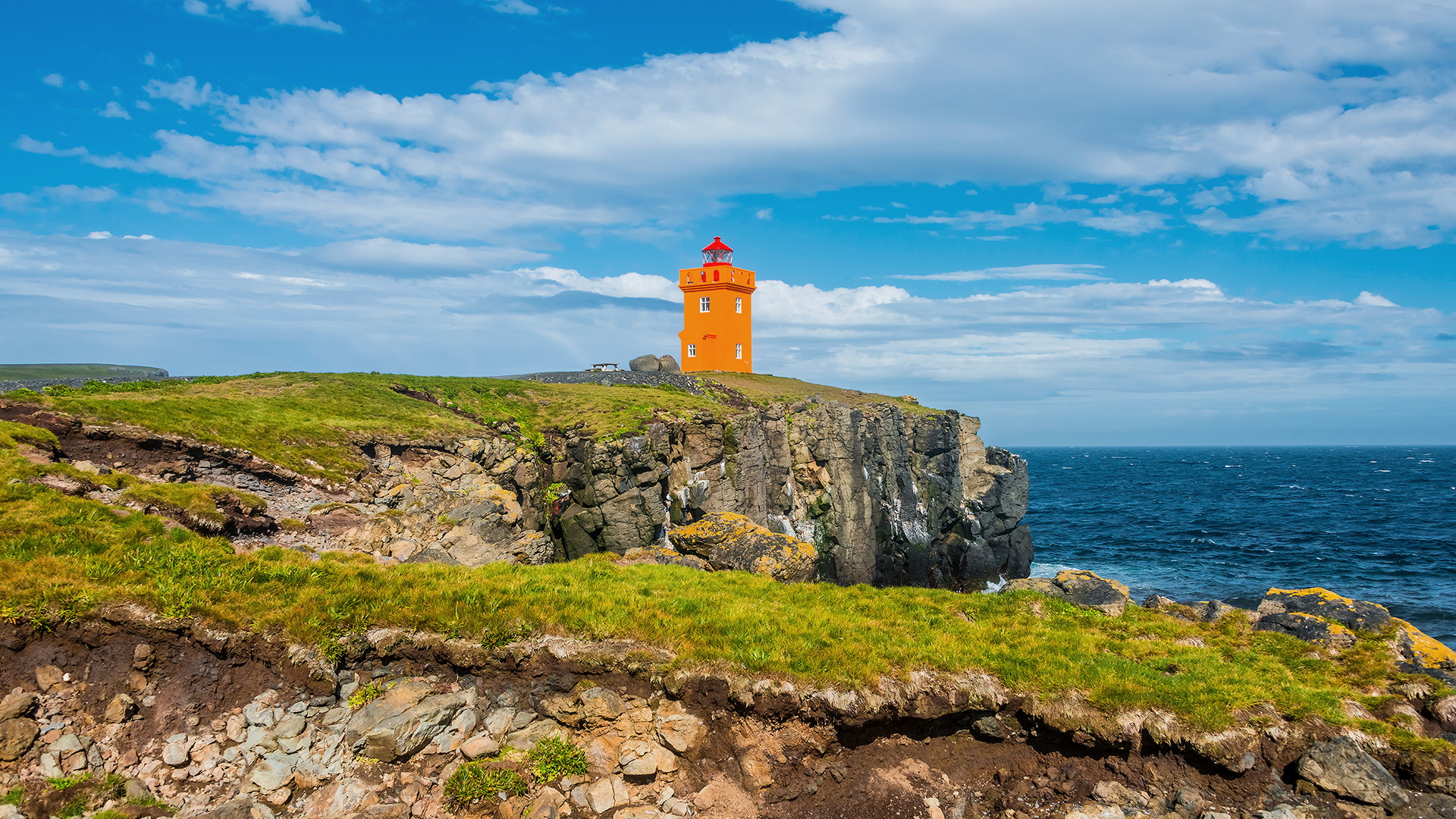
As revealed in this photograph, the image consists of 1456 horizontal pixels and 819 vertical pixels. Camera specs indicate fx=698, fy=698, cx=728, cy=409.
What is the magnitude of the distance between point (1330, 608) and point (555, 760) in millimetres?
20133

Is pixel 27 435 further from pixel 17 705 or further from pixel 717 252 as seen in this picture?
pixel 717 252

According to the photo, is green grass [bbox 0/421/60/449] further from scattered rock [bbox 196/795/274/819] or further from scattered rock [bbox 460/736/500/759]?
scattered rock [bbox 460/736/500/759]

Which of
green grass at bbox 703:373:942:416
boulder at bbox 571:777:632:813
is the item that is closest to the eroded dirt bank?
boulder at bbox 571:777:632:813

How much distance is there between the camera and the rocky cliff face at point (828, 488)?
29.9 m

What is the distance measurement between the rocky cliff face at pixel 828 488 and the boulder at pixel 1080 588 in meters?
14.0

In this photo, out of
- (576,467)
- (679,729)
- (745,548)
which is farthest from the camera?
(576,467)

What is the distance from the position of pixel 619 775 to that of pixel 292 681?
5.19m

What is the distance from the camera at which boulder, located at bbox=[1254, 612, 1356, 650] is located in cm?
1577

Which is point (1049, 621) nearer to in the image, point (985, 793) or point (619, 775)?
point (985, 793)

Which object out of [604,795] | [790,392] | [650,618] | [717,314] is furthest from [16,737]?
[717,314]

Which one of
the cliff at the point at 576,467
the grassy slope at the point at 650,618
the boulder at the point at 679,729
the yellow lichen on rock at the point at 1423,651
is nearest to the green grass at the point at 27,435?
the cliff at the point at 576,467

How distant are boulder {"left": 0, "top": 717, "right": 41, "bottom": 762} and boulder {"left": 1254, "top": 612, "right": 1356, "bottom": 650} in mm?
22594

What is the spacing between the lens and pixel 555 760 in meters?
10.1

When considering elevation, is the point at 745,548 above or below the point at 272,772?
above
